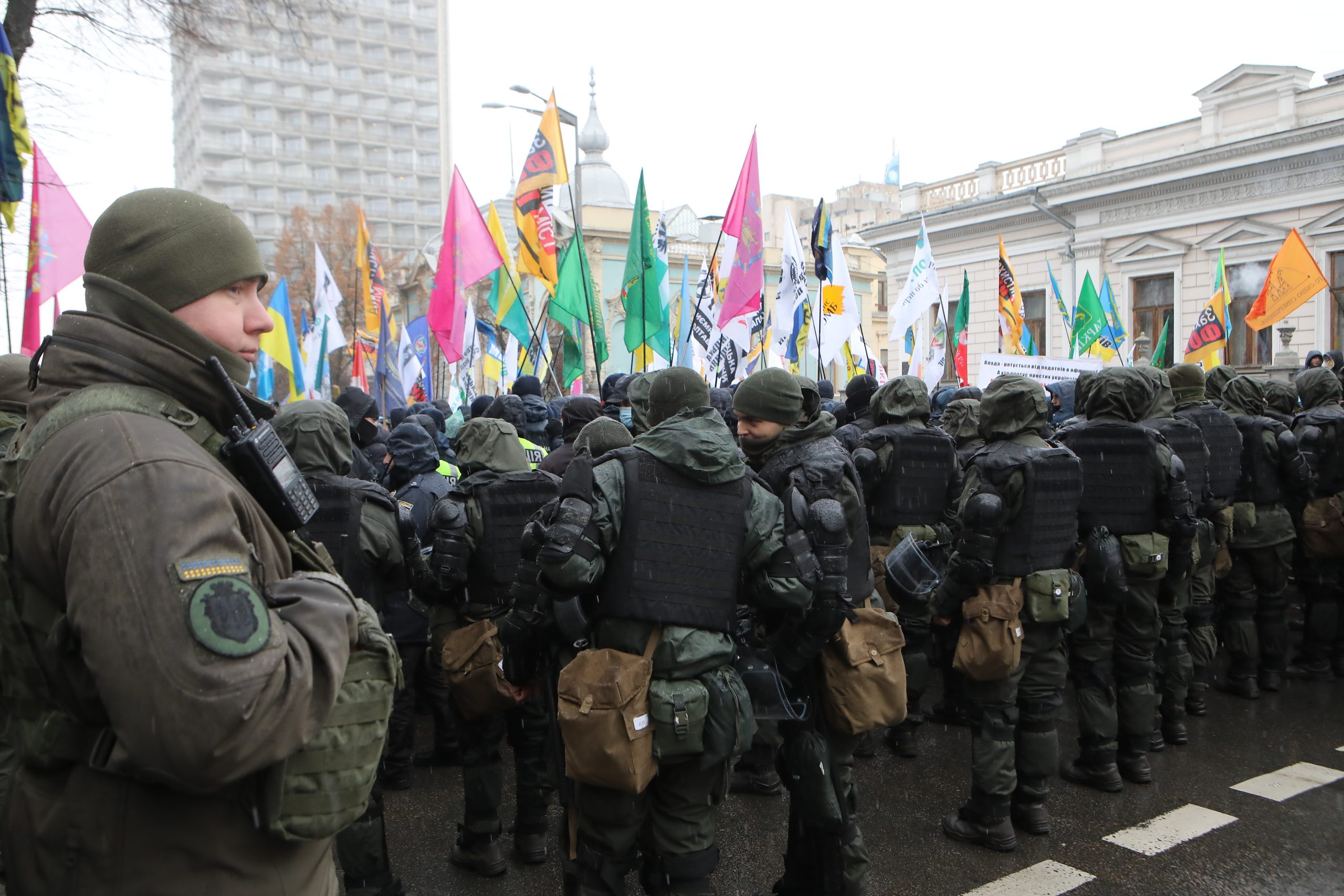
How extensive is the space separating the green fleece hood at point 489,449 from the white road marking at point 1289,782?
168 inches

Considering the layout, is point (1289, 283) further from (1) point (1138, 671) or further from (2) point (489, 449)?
(2) point (489, 449)

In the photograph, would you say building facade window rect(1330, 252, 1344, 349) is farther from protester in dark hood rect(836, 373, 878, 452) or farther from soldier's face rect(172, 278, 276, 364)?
soldier's face rect(172, 278, 276, 364)

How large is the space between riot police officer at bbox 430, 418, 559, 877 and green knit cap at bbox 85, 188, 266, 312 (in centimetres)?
270

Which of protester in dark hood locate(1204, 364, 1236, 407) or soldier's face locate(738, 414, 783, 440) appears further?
protester in dark hood locate(1204, 364, 1236, 407)

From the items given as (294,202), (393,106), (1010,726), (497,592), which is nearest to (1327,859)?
(1010,726)

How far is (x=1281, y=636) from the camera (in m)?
6.88

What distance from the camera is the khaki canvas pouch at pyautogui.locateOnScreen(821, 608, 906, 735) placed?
3.79 metres

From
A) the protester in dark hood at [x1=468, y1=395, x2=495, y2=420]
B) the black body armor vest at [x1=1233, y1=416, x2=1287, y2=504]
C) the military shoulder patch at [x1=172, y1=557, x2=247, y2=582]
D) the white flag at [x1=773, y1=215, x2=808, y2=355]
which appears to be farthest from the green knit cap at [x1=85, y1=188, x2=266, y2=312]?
the white flag at [x1=773, y1=215, x2=808, y2=355]

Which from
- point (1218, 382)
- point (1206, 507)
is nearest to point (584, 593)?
point (1206, 507)

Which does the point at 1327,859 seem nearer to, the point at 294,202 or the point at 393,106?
the point at 294,202

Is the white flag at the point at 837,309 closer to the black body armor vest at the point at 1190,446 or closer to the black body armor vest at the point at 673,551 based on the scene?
the black body armor vest at the point at 1190,446

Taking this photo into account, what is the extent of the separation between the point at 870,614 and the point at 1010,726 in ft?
4.10

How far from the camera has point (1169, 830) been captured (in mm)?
4613

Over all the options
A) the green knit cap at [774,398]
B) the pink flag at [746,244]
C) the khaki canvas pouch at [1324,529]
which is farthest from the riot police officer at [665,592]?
the pink flag at [746,244]
